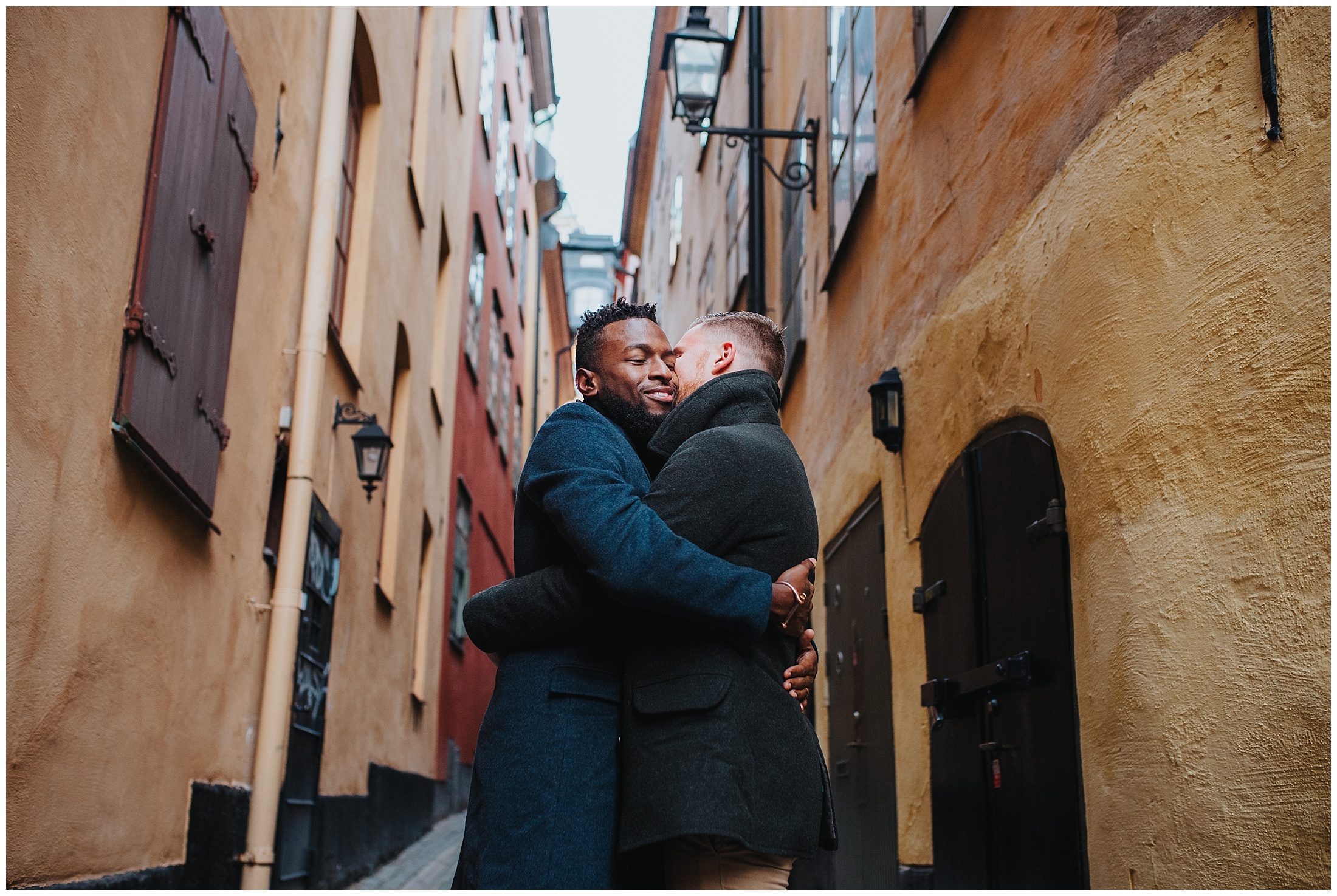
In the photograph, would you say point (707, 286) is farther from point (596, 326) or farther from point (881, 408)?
point (596, 326)

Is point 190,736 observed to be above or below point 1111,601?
below

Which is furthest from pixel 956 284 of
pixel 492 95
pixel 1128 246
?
pixel 492 95

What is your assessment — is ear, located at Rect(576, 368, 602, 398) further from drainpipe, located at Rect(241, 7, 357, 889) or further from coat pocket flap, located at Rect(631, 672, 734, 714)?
drainpipe, located at Rect(241, 7, 357, 889)

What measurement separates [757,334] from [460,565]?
11539 mm

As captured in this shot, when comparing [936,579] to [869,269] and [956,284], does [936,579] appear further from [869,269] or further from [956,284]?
[869,269]

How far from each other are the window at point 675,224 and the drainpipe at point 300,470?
44.7ft

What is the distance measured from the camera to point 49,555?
10.7 ft

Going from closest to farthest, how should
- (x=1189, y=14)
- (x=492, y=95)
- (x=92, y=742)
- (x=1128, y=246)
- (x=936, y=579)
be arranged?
(x=1189, y=14)
(x=1128, y=246)
(x=92, y=742)
(x=936, y=579)
(x=492, y=95)

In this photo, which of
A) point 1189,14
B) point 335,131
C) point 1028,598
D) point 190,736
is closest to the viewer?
point 1189,14

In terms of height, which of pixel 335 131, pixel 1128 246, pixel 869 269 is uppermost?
pixel 335 131

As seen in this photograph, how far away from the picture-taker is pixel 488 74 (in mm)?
14828

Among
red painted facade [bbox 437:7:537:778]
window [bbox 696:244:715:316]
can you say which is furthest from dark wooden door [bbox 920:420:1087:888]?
window [bbox 696:244:715:316]

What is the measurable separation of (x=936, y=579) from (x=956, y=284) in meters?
A: 1.22

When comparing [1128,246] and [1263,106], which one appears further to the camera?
[1128,246]
